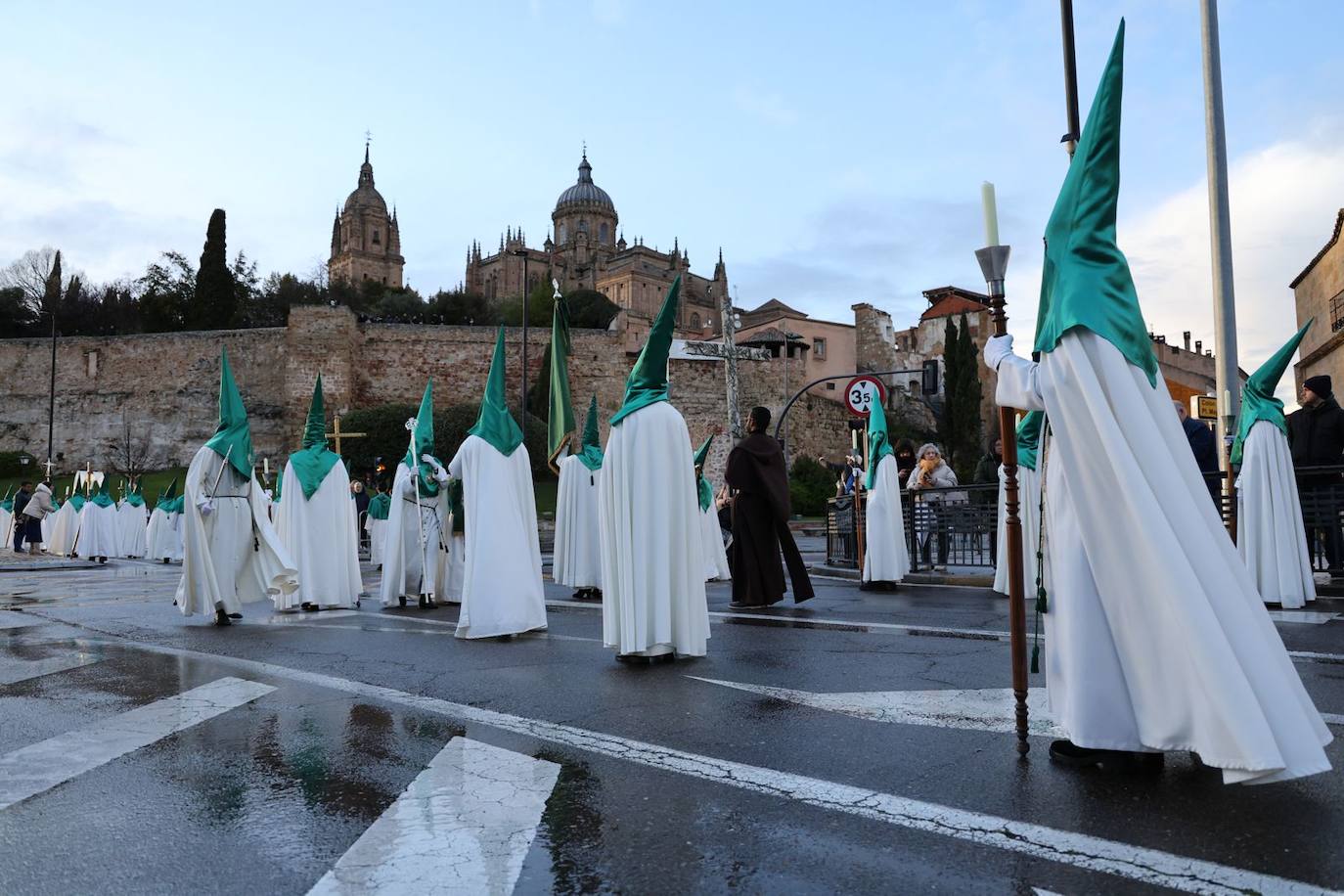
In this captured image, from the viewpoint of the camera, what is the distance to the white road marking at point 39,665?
6484 mm

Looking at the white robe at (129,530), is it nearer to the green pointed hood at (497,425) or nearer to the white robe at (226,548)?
the white robe at (226,548)

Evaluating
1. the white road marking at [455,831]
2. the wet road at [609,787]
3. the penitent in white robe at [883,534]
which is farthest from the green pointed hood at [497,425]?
the penitent in white robe at [883,534]

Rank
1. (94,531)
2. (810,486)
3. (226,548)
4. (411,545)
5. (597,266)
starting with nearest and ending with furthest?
1. (226,548)
2. (411,545)
3. (94,531)
4. (810,486)
5. (597,266)

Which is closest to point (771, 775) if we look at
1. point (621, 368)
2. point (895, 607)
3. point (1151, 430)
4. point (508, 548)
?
point (1151, 430)

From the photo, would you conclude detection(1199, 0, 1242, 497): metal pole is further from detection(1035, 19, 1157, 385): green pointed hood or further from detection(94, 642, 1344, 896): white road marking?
detection(94, 642, 1344, 896): white road marking

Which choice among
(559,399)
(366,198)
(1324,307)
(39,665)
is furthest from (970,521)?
(366,198)

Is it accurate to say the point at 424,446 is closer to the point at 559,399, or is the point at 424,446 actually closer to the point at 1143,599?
the point at 559,399

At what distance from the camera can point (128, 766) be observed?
13.4ft

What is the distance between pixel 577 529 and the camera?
41.4 ft

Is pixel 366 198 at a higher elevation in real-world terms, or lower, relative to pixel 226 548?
higher

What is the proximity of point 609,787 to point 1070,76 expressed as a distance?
7615 mm

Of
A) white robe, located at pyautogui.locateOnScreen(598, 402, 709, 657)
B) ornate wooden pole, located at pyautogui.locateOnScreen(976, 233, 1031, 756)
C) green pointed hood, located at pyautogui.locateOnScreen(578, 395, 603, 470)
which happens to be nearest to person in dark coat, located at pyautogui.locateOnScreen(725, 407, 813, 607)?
white robe, located at pyautogui.locateOnScreen(598, 402, 709, 657)

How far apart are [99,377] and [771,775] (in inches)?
2513

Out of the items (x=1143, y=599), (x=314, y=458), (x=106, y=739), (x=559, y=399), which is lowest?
(x=106, y=739)
